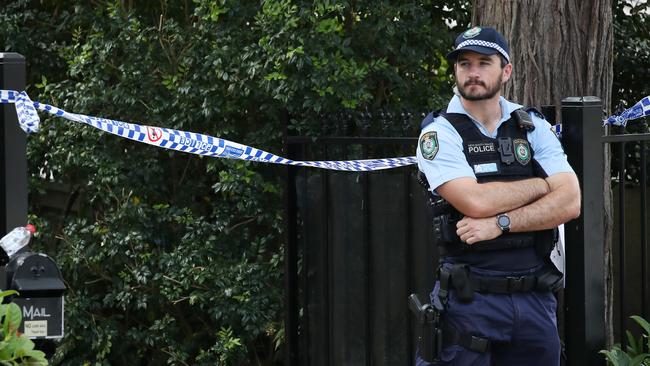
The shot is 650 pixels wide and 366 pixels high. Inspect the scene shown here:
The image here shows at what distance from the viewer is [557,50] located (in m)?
5.73

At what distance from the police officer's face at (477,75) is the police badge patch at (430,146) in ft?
0.62

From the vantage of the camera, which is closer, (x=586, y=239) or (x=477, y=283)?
(x=477, y=283)

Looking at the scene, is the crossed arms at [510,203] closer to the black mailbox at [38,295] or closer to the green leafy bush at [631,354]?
the green leafy bush at [631,354]

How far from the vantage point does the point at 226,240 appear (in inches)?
281

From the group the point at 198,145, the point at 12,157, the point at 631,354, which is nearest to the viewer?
the point at 12,157

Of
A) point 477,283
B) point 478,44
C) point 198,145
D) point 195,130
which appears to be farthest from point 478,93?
point 195,130

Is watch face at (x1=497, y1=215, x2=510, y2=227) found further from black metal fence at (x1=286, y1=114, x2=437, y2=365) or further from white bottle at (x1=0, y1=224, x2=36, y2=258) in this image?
white bottle at (x1=0, y1=224, x2=36, y2=258)

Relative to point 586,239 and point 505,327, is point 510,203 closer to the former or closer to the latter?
point 505,327

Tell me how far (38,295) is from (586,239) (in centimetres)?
219

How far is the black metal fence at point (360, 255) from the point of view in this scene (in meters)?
5.58

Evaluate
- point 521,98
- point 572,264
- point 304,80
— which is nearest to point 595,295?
point 572,264

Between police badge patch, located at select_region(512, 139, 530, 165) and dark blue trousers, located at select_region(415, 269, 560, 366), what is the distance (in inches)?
16.7

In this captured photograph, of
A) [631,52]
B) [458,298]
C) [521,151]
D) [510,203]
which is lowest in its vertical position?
[458,298]

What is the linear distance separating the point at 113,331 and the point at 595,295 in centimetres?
321
